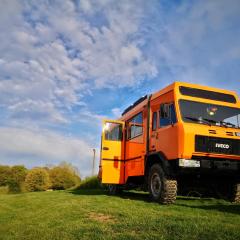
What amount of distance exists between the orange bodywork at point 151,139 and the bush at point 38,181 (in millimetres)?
15888

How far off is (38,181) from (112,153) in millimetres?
16582

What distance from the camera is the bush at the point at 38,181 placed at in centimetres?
2912

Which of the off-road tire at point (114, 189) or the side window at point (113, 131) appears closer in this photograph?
the side window at point (113, 131)

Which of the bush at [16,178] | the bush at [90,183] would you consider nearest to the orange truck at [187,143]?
the bush at [90,183]

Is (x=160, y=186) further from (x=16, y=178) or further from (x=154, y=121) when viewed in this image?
(x=16, y=178)

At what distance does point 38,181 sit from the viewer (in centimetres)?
2916

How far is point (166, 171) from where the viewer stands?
406 inches

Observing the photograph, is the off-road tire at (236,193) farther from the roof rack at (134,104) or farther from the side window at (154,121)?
the roof rack at (134,104)

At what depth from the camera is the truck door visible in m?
13.9

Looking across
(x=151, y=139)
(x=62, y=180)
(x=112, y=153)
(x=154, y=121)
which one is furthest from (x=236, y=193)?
(x=62, y=180)

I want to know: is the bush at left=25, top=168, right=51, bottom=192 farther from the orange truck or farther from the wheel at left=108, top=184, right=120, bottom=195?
the orange truck

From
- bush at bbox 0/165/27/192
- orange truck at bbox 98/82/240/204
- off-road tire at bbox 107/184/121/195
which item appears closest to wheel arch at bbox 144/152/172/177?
orange truck at bbox 98/82/240/204

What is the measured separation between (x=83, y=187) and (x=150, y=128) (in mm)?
14041

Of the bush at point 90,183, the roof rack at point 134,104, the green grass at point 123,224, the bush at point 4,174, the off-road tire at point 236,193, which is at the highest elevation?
the roof rack at point 134,104
